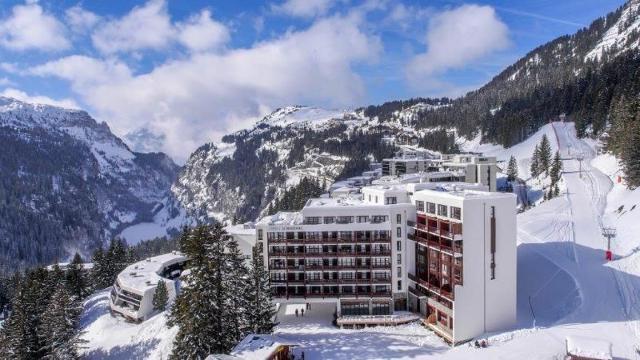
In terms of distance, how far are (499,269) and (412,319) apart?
13.2 meters

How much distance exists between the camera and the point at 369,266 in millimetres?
66188

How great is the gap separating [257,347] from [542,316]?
36.6 metres

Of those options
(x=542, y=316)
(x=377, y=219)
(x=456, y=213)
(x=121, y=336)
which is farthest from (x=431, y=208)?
(x=121, y=336)

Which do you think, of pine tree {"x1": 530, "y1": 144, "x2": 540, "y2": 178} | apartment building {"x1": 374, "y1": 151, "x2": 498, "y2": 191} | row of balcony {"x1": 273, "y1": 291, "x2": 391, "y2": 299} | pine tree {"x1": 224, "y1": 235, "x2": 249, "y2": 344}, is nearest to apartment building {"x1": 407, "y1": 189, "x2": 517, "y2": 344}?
row of balcony {"x1": 273, "y1": 291, "x2": 391, "y2": 299}

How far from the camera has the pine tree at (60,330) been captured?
61.4 metres

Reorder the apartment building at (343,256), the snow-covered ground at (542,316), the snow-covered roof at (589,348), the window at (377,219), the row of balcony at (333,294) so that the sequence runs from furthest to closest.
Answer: the window at (377,219), the row of balcony at (333,294), the apartment building at (343,256), the snow-covered ground at (542,316), the snow-covered roof at (589,348)

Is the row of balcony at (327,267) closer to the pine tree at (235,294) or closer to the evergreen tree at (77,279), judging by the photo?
the pine tree at (235,294)

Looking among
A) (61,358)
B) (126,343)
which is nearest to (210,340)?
(61,358)

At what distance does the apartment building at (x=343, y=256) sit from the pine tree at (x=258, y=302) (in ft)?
24.9

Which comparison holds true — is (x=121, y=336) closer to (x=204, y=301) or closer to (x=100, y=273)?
(x=100, y=273)

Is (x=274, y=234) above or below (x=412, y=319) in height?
above

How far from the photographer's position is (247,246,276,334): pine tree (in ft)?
185

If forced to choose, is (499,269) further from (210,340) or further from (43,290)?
(43,290)

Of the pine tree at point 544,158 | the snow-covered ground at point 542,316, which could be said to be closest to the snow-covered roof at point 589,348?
the snow-covered ground at point 542,316
